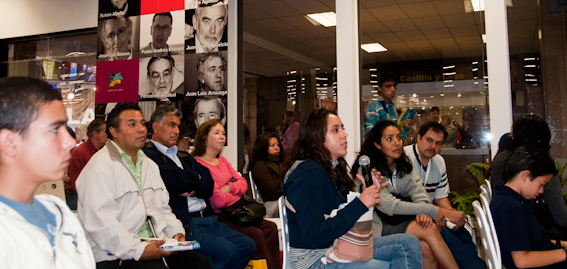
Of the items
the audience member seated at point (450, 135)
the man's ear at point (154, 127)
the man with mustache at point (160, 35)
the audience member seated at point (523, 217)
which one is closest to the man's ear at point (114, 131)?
the man's ear at point (154, 127)

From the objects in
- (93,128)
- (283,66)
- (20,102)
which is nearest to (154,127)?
(93,128)

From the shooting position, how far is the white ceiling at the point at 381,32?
15.0 feet

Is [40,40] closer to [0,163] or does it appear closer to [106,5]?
[106,5]

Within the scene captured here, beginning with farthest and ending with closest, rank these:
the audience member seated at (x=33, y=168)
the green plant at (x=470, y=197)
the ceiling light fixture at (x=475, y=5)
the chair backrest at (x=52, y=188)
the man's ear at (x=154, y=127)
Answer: the ceiling light fixture at (x=475, y=5), the green plant at (x=470, y=197), the man's ear at (x=154, y=127), the chair backrest at (x=52, y=188), the audience member seated at (x=33, y=168)

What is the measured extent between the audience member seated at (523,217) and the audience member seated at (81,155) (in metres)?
4.05

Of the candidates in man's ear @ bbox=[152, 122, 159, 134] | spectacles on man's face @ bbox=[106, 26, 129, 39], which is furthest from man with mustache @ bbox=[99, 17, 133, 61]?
man's ear @ bbox=[152, 122, 159, 134]

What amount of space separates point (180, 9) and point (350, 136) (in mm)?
2691

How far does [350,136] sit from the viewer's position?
475 centimetres

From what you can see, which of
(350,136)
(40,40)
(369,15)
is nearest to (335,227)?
(350,136)

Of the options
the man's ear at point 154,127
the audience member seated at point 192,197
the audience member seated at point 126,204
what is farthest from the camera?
the man's ear at point 154,127

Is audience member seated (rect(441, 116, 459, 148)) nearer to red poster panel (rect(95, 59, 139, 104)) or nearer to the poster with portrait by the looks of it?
the poster with portrait

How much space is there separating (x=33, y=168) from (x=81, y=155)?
3.90 meters

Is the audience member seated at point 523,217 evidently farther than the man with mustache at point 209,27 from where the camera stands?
No

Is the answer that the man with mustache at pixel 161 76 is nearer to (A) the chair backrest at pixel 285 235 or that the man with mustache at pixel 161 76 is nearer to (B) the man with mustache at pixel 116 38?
(B) the man with mustache at pixel 116 38
